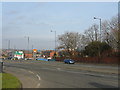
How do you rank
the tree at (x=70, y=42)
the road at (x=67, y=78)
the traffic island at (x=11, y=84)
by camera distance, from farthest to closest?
the tree at (x=70, y=42)
the road at (x=67, y=78)
the traffic island at (x=11, y=84)

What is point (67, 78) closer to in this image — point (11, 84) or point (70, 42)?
point (11, 84)

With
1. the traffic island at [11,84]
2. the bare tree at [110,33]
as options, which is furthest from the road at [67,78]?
the bare tree at [110,33]

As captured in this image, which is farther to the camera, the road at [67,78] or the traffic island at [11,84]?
the road at [67,78]

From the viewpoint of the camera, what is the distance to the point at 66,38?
8538 centimetres

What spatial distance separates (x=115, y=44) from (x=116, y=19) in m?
7.33

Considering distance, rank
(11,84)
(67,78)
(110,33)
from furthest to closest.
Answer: (110,33), (67,78), (11,84)

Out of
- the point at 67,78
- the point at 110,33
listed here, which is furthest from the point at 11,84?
the point at 110,33

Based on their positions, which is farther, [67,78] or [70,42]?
[70,42]

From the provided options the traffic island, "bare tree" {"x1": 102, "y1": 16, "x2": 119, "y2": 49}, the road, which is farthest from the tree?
the traffic island

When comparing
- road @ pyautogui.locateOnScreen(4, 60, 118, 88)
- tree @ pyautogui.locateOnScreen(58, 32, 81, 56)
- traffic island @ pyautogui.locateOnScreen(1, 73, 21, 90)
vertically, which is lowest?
road @ pyautogui.locateOnScreen(4, 60, 118, 88)

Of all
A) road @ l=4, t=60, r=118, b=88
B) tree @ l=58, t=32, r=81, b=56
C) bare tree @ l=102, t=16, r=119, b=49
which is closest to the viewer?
road @ l=4, t=60, r=118, b=88

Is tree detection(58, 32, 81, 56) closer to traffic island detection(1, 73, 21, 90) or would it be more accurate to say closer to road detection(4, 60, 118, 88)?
road detection(4, 60, 118, 88)

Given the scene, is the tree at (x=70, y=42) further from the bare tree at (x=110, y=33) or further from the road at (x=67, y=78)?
the road at (x=67, y=78)

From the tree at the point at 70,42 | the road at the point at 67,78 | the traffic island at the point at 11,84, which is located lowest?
the road at the point at 67,78
